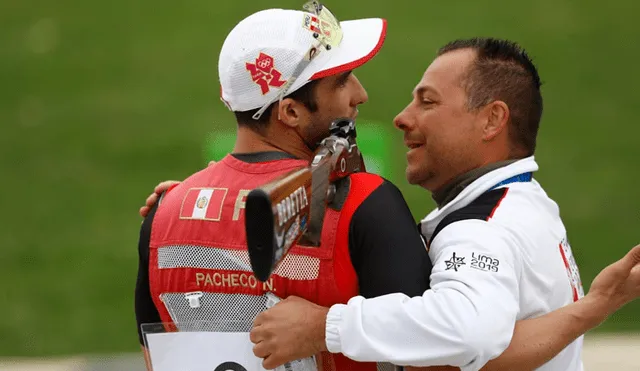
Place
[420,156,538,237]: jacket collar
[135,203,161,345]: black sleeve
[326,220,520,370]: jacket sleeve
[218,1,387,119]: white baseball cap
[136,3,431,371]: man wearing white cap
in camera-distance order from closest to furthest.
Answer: [326,220,520,370]: jacket sleeve < [136,3,431,371]: man wearing white cap < [218,1,387,119]: white baseball cap < [135,203,161,345]: black sleeve < [420,156,538,237]: jacket collar

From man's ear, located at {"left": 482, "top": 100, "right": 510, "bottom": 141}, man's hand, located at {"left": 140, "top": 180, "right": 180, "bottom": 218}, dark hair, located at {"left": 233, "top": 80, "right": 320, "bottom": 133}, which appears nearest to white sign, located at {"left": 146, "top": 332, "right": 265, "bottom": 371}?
man's hand, located at {"left": 140, "top": 180, "right": 180, "bottom": 218}

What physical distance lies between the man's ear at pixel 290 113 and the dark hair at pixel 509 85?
68cm

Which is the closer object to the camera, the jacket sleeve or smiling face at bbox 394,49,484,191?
the jacket sleeve

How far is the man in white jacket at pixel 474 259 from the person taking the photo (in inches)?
125

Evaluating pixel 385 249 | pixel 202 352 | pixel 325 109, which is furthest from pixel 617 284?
pixel 202 352

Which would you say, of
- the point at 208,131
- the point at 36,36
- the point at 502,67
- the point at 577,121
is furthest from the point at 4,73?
the point at 502,67

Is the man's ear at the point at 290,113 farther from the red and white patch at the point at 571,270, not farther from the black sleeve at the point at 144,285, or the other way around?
the red and white patch at the point at 571,270

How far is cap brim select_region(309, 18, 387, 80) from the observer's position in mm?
3451

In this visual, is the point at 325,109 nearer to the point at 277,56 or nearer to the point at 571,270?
the point at 277,56

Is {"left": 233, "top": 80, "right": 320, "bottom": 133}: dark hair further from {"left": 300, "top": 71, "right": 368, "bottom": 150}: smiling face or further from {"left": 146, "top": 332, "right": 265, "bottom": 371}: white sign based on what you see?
{"left": 146, "top": 332, "right": 265, "bottom": 371}: white sign

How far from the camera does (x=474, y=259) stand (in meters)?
3.29

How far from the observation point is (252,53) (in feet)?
11.2

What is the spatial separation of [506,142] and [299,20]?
2.82 ft

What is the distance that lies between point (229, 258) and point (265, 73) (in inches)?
20.7
